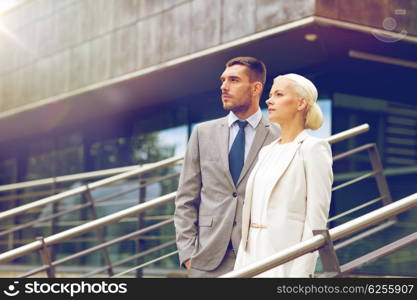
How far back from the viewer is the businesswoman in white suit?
3674mm

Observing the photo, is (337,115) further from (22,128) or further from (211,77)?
(22,128)

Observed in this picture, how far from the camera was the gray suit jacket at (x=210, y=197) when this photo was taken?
4289mm

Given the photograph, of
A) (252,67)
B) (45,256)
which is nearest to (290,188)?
(252,67)

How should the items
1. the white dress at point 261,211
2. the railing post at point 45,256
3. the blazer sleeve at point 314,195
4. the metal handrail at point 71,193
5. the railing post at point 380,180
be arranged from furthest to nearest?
the railing post at point 380,180 → the metal handrail at point 71,193 → the railing post at point 45,256 → the white dress at point 261,211 → the blazer sleeve at point 314,195

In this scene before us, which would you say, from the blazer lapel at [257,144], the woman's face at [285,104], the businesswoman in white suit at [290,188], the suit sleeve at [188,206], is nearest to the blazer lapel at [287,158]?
the businesswoman in white suit at [290,188]

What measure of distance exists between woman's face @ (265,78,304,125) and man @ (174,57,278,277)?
1.74 ft

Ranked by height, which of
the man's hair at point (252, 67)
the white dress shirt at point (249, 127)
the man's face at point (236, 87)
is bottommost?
the white dress shirt at point (249, 127)

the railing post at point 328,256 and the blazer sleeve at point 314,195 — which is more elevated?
the blazer sleeve at point 314,195

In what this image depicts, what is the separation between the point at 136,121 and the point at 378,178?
7.39m

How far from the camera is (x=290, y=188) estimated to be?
12.2 ft

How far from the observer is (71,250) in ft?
45.2

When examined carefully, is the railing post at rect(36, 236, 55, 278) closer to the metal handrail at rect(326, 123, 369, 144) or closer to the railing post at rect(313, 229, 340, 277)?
the railing post at rect(313, 229, 340, 277)

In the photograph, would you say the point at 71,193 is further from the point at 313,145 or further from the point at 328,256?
the point at 328,256

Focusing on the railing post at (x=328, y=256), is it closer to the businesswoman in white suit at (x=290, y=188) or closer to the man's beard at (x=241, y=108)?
the businesswoman in white suit at (x=290, y=188)
